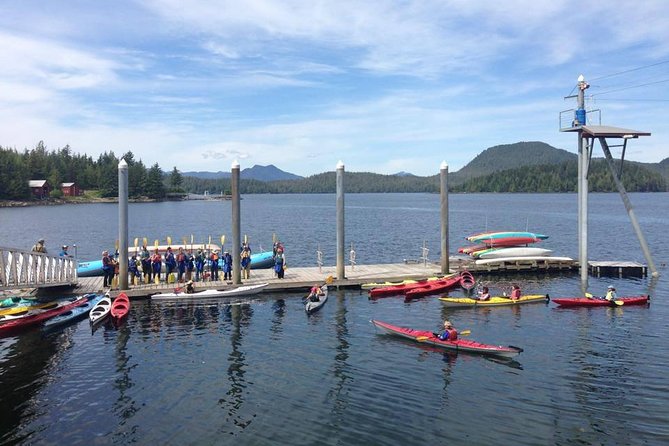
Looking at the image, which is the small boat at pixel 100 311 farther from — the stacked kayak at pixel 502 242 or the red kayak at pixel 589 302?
the stacked kayak at pixel 502 242

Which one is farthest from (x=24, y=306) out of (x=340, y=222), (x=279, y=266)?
(x=340, y=222)

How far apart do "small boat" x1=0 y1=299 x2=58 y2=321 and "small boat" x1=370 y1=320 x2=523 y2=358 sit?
16899 mm

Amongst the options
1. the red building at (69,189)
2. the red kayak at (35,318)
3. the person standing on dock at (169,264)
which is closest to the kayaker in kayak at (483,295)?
the person standing on dock at (169,264)

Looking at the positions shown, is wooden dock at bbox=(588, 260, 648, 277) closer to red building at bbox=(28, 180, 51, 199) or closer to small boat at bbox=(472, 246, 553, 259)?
small boat at bbox=(472, 246, 553, 259)

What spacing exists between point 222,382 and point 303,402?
356cm

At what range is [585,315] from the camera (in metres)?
29.5

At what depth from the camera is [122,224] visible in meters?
29.5

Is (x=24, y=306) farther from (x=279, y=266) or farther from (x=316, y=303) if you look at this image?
A: (x=316, y=303)

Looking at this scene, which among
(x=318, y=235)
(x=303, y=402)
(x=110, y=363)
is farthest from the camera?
(x=318, y=235)

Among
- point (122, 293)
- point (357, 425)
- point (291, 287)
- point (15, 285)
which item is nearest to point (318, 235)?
point (291, 287)

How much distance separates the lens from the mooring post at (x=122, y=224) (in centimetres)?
2945

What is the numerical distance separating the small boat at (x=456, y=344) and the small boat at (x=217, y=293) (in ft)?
32.4

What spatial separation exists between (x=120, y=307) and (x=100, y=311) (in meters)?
1.14

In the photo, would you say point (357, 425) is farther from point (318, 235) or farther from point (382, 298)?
point (318, 235)
